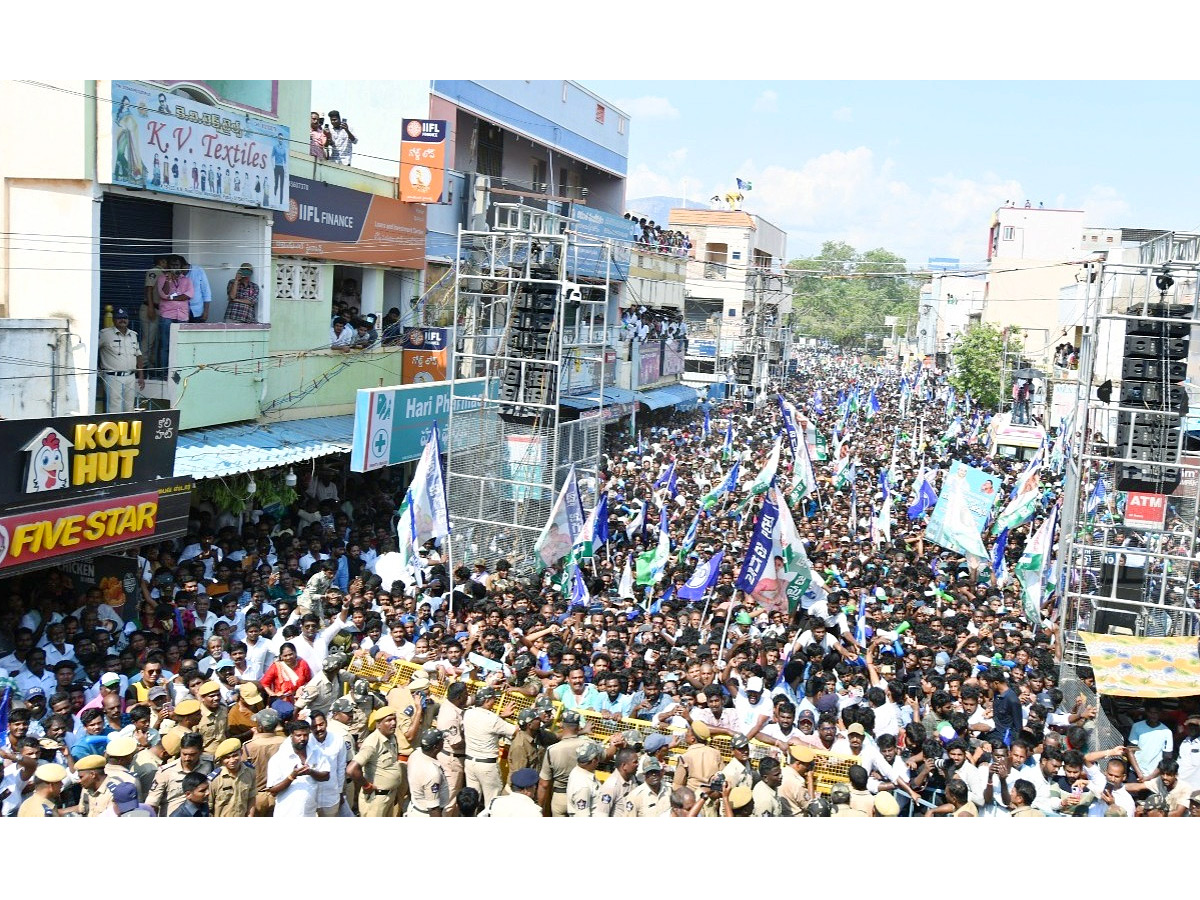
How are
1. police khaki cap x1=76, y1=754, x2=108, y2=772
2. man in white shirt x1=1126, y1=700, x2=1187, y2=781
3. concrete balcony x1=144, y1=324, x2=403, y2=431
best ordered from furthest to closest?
concrete balcony x1=144, y1=324, x2=403, y2=431 → man in white shirt x1=1126, y1=700, x2=1187, y2=781 → police khaki cap x1=76, y1=754, x2=108, y2=772

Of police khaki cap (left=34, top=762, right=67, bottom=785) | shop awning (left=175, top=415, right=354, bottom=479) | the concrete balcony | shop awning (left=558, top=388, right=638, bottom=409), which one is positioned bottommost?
police khaki cap (left=34, top=762, right=67, bottom=785)

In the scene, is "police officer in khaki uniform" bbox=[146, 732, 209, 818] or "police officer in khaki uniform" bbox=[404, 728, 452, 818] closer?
"police officer in khaki uniform" bbox=[146, 732, 209, 818]

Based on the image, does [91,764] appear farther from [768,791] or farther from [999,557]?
[999,557]

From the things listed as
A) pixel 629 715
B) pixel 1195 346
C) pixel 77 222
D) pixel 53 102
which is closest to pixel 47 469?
pixel 77 222

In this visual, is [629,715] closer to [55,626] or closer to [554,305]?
[55,626]

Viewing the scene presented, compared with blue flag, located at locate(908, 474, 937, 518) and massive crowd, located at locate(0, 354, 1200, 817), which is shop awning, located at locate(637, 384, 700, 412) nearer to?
blue flag, located at locate(908, 474, 937, 518)

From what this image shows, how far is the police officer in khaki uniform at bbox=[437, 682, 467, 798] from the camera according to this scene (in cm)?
767

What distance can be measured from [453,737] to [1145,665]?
5769 mm

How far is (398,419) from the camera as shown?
653 inches

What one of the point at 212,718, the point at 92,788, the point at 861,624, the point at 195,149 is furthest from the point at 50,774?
the point at 195,149

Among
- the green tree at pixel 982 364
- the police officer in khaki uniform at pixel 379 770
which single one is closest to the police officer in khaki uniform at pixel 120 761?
the police officer in khaki uniform at pixel 379 770

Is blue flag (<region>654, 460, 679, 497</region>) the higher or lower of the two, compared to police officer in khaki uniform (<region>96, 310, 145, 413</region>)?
lower

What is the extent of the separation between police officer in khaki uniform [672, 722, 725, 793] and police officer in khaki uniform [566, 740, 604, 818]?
0.58m

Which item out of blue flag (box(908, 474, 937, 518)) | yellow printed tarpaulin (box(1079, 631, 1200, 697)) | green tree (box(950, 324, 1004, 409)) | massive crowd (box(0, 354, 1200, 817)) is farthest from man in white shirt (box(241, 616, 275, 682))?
green tree (box(950, 324, 1004, 409))
